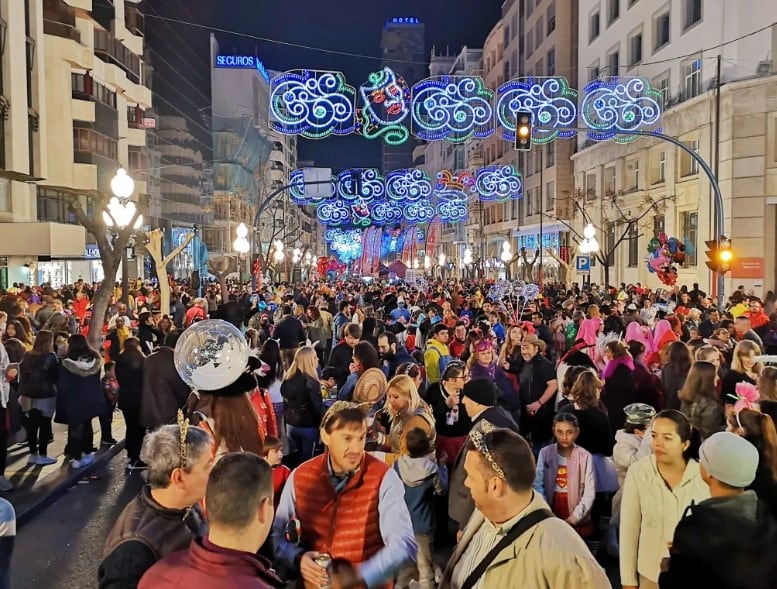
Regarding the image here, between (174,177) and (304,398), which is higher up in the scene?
(174,177)

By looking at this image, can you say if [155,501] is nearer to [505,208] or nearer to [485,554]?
[485,554]

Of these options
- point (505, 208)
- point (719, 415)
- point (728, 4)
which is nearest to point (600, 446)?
point (719, 415)

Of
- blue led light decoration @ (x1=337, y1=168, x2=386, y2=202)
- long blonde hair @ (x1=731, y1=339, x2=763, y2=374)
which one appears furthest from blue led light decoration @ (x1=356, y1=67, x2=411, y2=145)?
long blonde hair @ (x1=731, y1=339, x2=763, y2=374)

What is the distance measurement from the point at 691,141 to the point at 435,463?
2953cm

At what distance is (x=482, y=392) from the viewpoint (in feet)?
18.9

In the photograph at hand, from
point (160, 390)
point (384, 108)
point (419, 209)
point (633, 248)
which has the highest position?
point (384, 108)

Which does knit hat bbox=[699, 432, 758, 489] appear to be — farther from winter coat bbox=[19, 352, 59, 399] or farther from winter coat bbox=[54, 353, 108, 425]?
winter coat bbox=[19, 352, 59, 399]

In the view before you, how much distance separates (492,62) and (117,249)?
218ft

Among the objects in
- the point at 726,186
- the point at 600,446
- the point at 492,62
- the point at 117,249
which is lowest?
the point at 600,446

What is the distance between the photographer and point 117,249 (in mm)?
12023

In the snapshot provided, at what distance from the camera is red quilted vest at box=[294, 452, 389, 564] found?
159 inches

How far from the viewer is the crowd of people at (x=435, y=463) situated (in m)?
3.14

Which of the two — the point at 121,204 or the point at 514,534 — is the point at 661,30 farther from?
the point at 514,534

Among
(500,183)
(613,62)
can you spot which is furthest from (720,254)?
(613,62)
